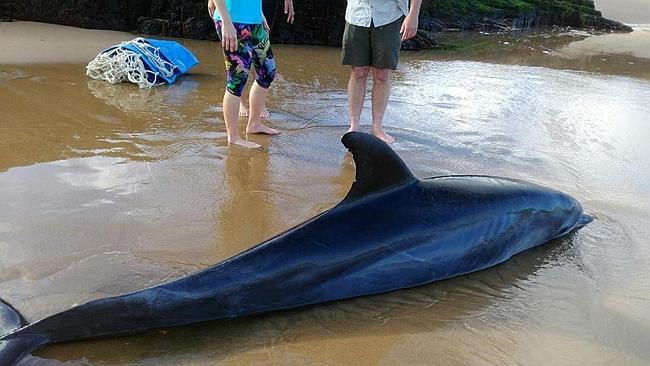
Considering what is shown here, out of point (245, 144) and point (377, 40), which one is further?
point (377, 40)

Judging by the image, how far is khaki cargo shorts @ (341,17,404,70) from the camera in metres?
5.36

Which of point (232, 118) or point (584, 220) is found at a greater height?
point (232, 118)

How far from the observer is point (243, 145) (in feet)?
17.1

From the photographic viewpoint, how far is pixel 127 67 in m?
7.22

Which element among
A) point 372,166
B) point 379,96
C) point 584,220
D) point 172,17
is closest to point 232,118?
point 379,96

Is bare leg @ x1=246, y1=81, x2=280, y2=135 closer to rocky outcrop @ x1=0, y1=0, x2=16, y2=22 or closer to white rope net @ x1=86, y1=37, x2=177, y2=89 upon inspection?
white rope net @ x1=86, y1=37, x2=177, y2=89

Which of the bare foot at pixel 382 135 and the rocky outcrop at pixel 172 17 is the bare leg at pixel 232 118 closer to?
the bare foot at pixel 382 135

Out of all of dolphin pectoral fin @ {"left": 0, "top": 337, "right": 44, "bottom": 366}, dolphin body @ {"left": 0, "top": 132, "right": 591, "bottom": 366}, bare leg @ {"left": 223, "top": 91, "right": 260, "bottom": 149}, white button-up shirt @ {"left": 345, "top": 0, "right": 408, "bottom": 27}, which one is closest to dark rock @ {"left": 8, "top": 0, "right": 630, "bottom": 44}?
white button-up shirt @ {"left": 345, "top": 0, "right": 408, "bottom": 27}

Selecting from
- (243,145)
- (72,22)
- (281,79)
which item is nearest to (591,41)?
(281,79)

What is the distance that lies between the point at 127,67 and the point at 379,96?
329 centimetres

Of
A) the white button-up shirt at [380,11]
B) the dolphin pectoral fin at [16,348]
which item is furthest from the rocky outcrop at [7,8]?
the dolphin pectoral fin at [16,348]

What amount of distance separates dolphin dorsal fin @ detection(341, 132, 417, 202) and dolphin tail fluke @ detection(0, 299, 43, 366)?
1.54 meters

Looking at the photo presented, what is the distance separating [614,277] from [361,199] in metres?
1.50

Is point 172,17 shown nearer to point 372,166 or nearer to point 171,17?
point 171,17
